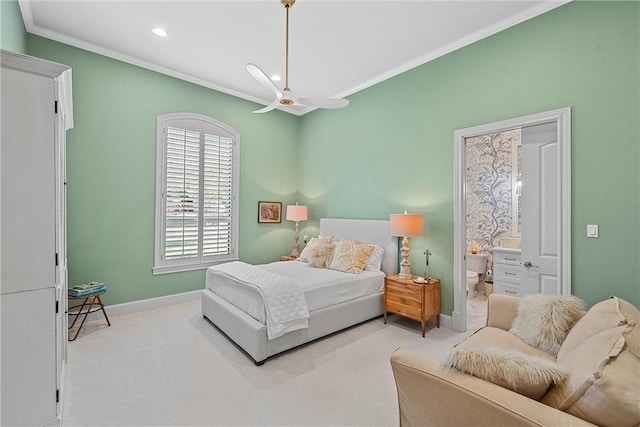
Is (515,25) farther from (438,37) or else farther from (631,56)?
(631,56)

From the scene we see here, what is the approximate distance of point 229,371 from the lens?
2.48m

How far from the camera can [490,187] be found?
5211 millimetres

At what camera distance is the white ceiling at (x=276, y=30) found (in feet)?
9.18

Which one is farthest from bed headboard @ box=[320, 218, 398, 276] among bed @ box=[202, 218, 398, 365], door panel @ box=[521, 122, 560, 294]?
door panel @ box=[521, 122, 560, 294]

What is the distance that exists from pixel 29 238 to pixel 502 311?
3235mm

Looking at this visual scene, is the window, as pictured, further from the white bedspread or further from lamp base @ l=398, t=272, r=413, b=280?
lamp base @ l=398, t=272, r=413, b=280

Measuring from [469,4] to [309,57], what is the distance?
1.84 m

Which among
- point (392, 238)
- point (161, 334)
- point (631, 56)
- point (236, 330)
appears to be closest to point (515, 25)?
point (631, 56)

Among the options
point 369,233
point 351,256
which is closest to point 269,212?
point 369,233

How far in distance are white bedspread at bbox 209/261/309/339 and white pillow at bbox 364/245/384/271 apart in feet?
4.41

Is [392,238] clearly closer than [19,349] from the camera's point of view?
No

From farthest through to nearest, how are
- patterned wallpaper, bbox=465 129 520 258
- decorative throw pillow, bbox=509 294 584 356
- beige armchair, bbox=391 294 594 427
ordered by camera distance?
patterned wallpaper, bbox=465 129 520 258
decorative throw pillow, bbox=509 294 584 356
beige armchair, bbox=391 294 594 427

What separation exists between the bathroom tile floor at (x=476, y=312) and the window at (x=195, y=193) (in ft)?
12.1

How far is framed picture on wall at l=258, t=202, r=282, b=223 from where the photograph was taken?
5.26 m
